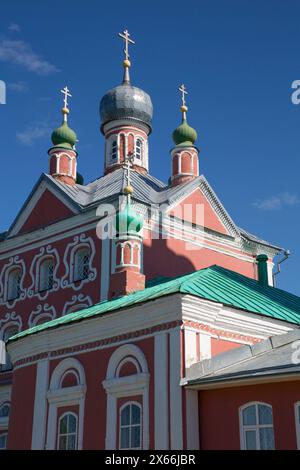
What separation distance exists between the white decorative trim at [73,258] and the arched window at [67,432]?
18.8ft

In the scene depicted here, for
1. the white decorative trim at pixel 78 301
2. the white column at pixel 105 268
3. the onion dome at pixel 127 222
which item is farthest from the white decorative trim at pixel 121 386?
the white decorative trim at pixel 78 301

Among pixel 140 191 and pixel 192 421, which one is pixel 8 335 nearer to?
pixel 140 191

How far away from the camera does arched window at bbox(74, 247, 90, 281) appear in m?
18.6

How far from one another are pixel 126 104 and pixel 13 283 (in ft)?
23.2

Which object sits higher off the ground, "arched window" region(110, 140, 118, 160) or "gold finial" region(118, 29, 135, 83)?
"gold finial" region(118, 29, 135, 83)

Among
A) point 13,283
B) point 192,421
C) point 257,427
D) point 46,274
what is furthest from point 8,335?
point 257,427

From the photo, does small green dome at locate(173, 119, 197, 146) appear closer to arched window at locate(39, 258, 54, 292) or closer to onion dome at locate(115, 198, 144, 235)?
arched window at locate(39, 258, 54, 292)

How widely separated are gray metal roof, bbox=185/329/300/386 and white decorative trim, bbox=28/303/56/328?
8.28m

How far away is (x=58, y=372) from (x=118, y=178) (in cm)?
880

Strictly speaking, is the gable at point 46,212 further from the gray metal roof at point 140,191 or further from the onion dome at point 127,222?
the onion dome at point 127,222

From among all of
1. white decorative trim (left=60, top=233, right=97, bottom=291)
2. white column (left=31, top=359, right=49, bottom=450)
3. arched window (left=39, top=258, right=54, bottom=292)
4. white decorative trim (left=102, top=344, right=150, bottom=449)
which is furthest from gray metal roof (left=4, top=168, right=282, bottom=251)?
white decorative trim (left=102, top=344, right=150, bottom=449)

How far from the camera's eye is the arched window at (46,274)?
64.2ft

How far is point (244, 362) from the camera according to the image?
1109cm
